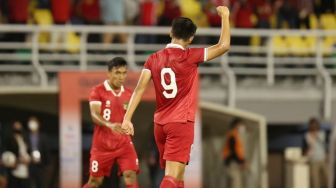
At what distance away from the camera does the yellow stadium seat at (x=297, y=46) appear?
26.0 m

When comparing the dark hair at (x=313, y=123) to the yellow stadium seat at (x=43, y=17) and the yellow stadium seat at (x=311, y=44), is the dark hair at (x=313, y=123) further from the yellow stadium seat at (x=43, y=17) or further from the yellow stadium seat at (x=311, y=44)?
the yellow stadium seat at (x=43, y=17)

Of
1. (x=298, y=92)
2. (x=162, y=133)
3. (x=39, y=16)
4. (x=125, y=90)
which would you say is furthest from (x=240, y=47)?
(x=162, y=133)

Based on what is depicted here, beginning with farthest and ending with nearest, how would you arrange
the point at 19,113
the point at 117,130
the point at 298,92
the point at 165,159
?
the point at 298,92, the point at 19,113, the point at 117,130, the point at 165,159

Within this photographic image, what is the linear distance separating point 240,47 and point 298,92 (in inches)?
57.9

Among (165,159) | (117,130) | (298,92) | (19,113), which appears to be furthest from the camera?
(298,92)

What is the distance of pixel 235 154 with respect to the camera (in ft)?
80.1

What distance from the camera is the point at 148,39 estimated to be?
25.0 meters

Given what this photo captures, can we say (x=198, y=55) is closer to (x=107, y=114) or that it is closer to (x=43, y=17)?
(x=107, y=114)

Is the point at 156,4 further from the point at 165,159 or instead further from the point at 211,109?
the point at 165,159

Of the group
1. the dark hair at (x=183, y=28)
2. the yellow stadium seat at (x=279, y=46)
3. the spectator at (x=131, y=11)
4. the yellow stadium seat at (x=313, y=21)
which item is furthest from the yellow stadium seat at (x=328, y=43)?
the dark hair at (x=183, y=28)

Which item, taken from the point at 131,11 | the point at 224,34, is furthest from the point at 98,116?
the point at 131,11

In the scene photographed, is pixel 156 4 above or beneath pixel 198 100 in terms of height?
above

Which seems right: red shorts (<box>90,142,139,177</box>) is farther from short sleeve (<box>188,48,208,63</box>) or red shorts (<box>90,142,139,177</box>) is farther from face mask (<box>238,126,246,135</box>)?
face mask (<box>238,126,246,135</box>)

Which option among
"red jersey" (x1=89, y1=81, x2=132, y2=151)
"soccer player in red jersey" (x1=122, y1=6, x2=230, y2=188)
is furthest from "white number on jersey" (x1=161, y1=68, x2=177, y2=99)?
"red jersey" (x1=89, y1=81, x2=132, y2=151)
